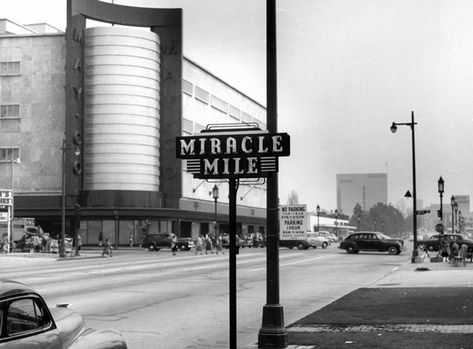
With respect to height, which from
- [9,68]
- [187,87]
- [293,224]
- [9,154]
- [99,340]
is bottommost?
[99,340]

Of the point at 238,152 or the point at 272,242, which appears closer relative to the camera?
the point at 238,152

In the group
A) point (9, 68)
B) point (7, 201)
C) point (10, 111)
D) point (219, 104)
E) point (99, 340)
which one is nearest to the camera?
point (99, 340)

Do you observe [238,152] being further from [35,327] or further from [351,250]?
[351,250]

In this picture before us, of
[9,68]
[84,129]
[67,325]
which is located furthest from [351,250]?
[9,68]

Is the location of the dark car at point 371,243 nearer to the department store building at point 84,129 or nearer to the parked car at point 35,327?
the department store building at point 84,129

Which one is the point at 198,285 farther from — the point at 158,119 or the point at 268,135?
the point at 158,119

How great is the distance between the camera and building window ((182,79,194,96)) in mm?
82838

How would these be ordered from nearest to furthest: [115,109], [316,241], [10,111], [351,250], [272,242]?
[272,242] → [351,250] → [316,241] → [115,109] → [10,111]

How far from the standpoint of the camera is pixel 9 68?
7681 centimetres

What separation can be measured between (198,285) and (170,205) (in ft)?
192

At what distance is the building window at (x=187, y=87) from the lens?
82.8 m

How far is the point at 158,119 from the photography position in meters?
80.0

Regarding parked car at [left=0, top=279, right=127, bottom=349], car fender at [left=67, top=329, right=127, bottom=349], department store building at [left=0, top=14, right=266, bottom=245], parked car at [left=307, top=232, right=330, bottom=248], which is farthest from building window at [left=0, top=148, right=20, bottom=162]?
parked car at [left=0, top=279, right=127, bottom=349]

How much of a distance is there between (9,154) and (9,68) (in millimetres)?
10014
